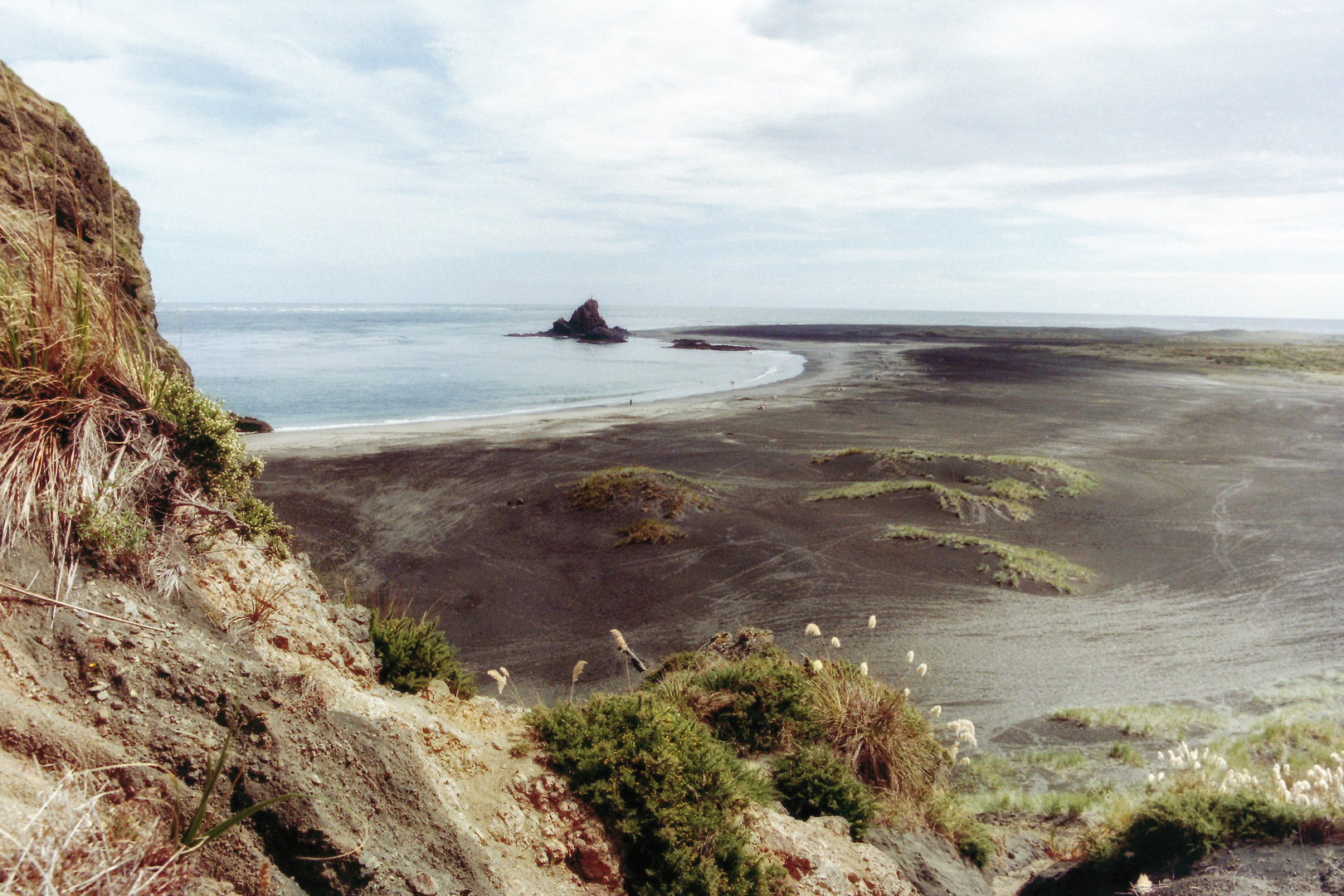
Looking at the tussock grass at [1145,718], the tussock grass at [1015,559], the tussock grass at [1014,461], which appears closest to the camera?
the tussock grass at [1145,718]

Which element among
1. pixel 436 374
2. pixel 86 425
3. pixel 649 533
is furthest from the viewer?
pixel 436 374

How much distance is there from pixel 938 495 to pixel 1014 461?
15.1 feet

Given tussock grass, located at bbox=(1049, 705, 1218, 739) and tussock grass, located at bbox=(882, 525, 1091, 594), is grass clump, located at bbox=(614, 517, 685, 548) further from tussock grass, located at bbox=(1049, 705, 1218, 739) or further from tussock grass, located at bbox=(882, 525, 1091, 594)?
tussock grass, located at bbox=(1049, 705, 1218, 739)

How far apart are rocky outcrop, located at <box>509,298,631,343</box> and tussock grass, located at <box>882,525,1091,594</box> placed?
79515 millimetres

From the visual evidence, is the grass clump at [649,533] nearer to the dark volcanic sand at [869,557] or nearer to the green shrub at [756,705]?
the dark volcanic sand at [869,557]

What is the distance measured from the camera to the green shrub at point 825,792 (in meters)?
5.27

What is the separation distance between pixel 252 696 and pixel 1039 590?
45.6 feet

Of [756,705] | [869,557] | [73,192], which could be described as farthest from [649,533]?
[73,192]

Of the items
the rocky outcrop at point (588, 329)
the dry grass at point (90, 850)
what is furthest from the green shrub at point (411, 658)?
the rocky outcrop at point (588, 329)

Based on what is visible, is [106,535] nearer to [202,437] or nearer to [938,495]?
[202,437]

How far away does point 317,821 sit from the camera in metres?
A: 2.98

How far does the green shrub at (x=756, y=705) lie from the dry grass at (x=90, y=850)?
4.55 m

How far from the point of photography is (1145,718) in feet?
30.3

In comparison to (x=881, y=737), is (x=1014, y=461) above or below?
above
